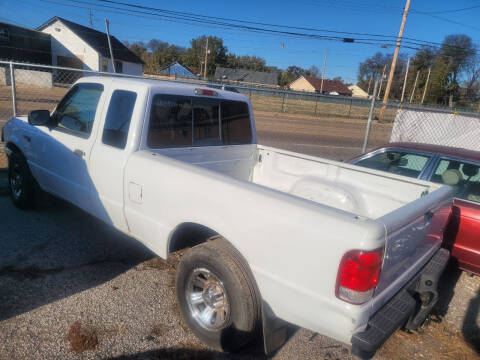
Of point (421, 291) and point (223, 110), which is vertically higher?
point (223, 110)

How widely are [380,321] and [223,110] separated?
270 cm

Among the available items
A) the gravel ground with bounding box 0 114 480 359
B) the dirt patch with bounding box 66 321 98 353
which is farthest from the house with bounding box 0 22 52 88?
the dirt patch with bounding box 66 321 98 353

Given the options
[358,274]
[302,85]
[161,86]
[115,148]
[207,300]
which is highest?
[302,85]

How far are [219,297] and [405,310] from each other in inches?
50.6

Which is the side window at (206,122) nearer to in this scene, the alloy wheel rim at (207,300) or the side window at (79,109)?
the side window at (79,109)

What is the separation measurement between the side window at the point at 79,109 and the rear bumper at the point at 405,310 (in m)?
3.13

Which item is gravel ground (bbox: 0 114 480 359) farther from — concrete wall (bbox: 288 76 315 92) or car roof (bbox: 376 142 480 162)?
concrete wall (bbox: 288 76 315 92)

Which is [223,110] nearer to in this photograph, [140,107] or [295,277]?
[140,107]

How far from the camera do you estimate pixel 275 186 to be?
417 cm

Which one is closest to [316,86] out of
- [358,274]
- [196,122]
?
[196,122]

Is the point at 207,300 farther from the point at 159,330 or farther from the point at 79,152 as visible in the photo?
the point at 79,152

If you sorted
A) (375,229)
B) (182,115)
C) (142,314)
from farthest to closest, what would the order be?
1. (182,115)
2. (142,314)
3. (375,229)

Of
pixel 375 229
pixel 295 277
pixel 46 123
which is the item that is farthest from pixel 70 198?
pixel 375 229

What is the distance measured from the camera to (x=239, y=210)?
2303 mm
